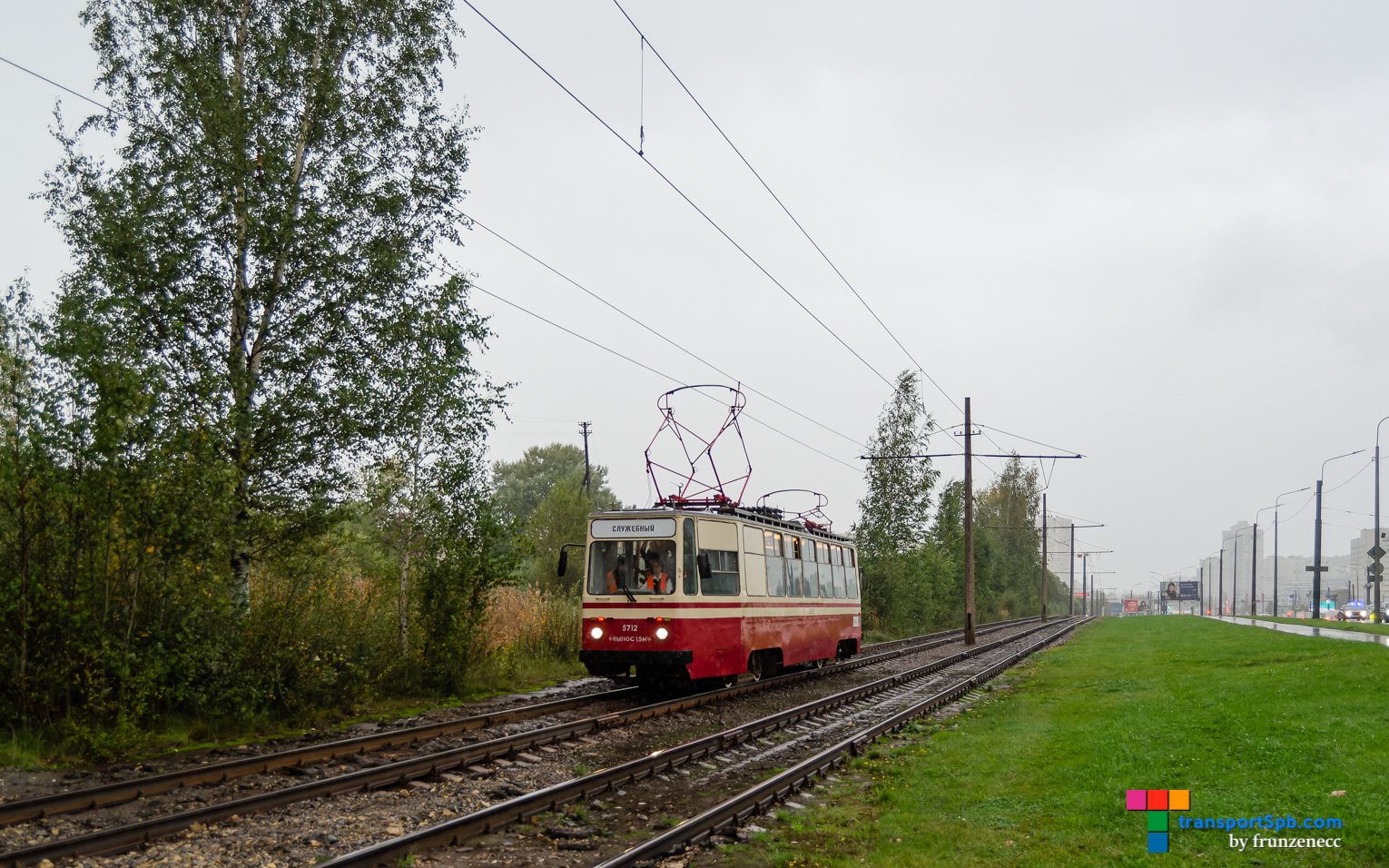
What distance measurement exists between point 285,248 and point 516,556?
6.27 metres

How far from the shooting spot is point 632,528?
1770 centimetres

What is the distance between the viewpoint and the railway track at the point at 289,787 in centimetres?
749

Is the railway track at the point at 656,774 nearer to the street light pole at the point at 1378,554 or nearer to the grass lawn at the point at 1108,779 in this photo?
the grass lawn at the point at 1108,779

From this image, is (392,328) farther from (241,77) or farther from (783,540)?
(783,540)

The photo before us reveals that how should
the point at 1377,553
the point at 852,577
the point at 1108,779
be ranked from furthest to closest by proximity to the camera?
the point at 1377,553 < the point at 852,577 < the point at 1108,779

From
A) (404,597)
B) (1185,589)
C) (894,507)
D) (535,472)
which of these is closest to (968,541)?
(894,507)

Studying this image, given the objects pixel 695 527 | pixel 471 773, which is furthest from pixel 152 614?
pixel 695 527

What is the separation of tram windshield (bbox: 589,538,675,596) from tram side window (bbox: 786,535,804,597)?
482cm

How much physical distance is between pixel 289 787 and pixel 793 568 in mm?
13778

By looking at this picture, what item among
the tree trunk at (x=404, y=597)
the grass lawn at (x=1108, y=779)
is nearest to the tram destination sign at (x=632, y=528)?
the tree trunk at (x=404, y=597)

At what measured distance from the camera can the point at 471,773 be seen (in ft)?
35.0

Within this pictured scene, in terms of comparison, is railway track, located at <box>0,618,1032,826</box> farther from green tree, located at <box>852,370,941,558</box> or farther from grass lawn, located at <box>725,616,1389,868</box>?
green tree, located at <box>852,370,941,558</box>

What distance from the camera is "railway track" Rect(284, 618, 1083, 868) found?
7551mm

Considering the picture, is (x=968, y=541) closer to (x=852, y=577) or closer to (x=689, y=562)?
(x=852, y=577)
